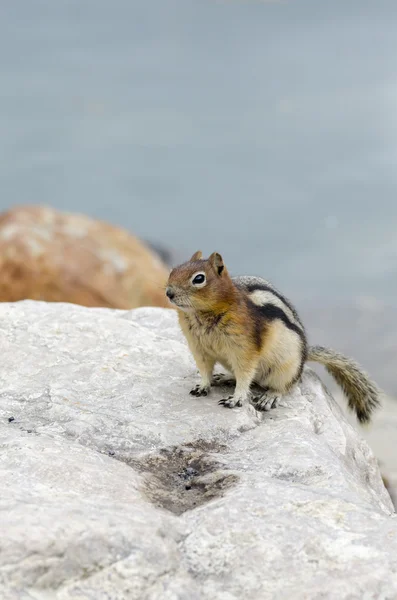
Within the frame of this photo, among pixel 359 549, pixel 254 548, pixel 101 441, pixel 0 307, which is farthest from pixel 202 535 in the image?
pixel 0 307

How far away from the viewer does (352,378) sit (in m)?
6.18

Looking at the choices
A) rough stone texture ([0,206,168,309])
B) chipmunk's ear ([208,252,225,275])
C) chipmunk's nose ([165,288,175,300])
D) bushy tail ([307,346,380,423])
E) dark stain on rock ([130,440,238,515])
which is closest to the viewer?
dark stain on rock ([130,440,238,515])

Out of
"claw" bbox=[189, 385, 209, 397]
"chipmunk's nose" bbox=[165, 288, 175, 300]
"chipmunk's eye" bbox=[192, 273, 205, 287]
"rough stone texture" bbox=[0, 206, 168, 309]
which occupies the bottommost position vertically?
"rough stone texture" bbox=[0, 206, 168, 309]

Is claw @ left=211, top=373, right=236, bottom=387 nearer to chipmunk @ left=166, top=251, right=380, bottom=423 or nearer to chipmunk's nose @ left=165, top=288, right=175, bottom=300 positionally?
chipmunk @ left=166, top=251, right=380, bottom=423

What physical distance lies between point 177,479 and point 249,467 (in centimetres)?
40

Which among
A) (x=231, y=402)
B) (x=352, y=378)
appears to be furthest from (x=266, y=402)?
(x=352, y=378)

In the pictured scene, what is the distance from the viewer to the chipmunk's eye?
4973 mm

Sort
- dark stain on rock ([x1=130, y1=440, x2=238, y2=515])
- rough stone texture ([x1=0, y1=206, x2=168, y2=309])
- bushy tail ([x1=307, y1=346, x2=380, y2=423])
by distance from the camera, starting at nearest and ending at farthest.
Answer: dark stain on rock ([x1=130, y1=440, x2=238, y2=515]) → bushy tail ([x1=307, y1=346, x2=380, y2=423]) → rough stone texture ([x1=0, y1=206, x2=168, y2=309])

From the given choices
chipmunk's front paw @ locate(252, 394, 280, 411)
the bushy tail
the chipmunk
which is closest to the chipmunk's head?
the chipmunk

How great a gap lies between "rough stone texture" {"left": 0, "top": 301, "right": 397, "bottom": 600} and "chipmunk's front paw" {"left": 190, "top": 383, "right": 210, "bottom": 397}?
0.05 m

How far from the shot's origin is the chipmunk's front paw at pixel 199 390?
532 cm

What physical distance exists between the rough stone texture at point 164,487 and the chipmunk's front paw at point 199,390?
5 cm

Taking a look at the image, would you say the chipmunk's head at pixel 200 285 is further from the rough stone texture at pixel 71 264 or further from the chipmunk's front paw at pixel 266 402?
the rough stone texture at pixel 71 264

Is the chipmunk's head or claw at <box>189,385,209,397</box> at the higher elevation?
the chipmunk's head
